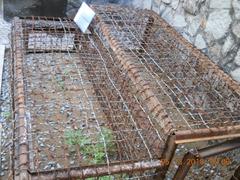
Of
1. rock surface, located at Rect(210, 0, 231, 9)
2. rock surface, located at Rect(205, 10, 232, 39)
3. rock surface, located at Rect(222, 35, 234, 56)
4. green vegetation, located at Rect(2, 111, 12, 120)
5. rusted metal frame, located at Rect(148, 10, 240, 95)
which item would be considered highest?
→ rock surface, located at Rect(210, 0, 231, 9)

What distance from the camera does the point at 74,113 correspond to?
9.37 ft

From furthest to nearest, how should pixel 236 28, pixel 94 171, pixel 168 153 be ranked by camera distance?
pixel 236 28
pixel 168 153
pixel 94 171

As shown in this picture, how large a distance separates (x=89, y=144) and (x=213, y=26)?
154 cm

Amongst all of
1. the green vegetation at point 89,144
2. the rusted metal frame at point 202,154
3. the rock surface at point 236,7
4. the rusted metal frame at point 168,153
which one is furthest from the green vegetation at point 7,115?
the rock surface at point 236,7

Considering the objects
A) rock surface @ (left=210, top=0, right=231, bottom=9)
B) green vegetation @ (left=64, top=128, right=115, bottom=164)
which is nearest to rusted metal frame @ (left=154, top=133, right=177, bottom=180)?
green vegetation @ (left=64, top=128, right=115, bottom=164)

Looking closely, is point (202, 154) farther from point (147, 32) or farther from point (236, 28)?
point (147, 32)

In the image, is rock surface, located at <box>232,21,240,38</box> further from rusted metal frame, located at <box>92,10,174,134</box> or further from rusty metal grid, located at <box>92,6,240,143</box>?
rusted metal frame, located at <box>92,10,174,134</box>

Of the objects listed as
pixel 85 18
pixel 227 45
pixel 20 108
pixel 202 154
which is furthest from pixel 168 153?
pixel 85 18

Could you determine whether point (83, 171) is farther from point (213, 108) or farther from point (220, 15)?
point (220, 15)

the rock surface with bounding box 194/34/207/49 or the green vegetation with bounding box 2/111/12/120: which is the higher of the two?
the rock surface with bounding box 194/34/207/49

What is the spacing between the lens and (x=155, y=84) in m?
2.22

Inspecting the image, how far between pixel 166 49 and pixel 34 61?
1555 millimetres

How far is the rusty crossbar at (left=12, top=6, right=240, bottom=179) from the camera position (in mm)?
1568

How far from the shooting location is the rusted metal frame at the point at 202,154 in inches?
57.8
